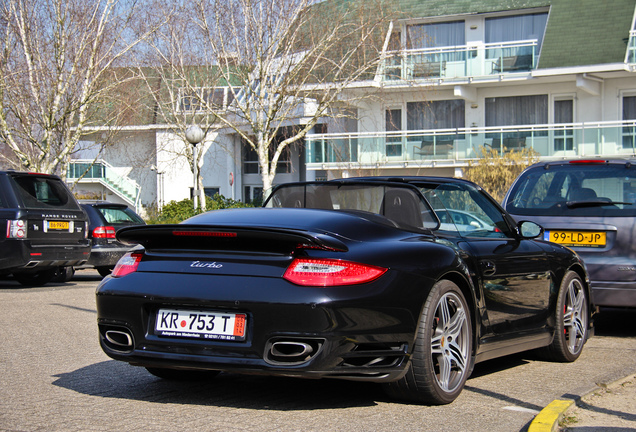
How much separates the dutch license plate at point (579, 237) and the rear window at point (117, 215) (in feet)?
34.2

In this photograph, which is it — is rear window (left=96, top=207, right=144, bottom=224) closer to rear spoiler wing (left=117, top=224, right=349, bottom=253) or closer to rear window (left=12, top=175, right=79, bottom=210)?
rear window (left=12, top=175, right=79, bottom=210)

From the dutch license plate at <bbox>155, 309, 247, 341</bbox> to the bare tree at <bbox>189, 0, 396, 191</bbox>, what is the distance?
21040 millimetres

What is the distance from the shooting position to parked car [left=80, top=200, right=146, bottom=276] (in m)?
16.3

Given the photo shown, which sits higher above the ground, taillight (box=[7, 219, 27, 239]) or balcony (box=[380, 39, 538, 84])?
balcony (box=[380, 39, 538, 84])

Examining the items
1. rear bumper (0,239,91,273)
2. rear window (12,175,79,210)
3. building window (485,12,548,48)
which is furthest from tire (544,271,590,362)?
building window (485,12,548,48)

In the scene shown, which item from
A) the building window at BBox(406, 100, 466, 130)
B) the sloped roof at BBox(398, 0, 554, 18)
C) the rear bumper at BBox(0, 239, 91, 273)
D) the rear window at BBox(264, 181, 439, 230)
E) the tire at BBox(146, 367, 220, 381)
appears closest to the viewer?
the tire at BBox(146, 367, 220, 381)

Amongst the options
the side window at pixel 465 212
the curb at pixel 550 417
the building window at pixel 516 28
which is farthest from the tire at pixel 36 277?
the building window at pixel 516 28

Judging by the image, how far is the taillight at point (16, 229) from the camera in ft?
44.3

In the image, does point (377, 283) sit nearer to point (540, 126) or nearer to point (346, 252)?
point (346, 252)

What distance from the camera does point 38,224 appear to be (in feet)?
45.6

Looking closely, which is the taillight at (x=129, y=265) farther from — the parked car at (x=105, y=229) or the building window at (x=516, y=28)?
the building window at (x=516, y=28)

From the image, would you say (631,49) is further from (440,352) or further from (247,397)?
(247,397)

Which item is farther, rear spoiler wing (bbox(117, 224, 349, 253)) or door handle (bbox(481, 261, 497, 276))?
door handle (bbox(481, 261, 497, 276))

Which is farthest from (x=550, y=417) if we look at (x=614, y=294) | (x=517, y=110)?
(x=517, y=110)
